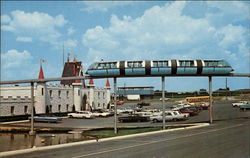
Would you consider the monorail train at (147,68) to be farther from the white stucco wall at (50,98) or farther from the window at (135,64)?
the white stucco wall at (50,98)

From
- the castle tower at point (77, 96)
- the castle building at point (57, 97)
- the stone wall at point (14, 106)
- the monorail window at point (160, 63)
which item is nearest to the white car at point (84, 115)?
the castle building at point (57, 97)

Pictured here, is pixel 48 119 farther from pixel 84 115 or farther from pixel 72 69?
pixel 72 69

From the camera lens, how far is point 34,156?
18.7 meters

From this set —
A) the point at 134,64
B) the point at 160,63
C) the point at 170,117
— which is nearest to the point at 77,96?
the point at 170,117

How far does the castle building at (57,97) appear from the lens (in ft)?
174

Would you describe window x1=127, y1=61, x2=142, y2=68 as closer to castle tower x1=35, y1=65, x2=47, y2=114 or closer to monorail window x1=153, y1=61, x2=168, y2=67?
monorail window x1=153, y1=61, x2=168, y2=67

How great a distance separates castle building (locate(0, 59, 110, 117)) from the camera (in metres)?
53.1

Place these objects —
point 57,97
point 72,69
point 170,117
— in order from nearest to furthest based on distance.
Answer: point 170,117 < point 57,97 < point 72,69

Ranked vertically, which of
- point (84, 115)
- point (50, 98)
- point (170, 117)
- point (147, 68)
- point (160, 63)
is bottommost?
point (84, 115)

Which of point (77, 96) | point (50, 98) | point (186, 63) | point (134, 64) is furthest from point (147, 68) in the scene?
point (77, 96)

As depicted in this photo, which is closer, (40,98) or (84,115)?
(84,115)

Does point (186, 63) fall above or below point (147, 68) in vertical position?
above

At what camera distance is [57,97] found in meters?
63.2

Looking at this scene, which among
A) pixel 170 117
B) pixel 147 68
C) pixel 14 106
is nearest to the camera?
pixel 147 68
